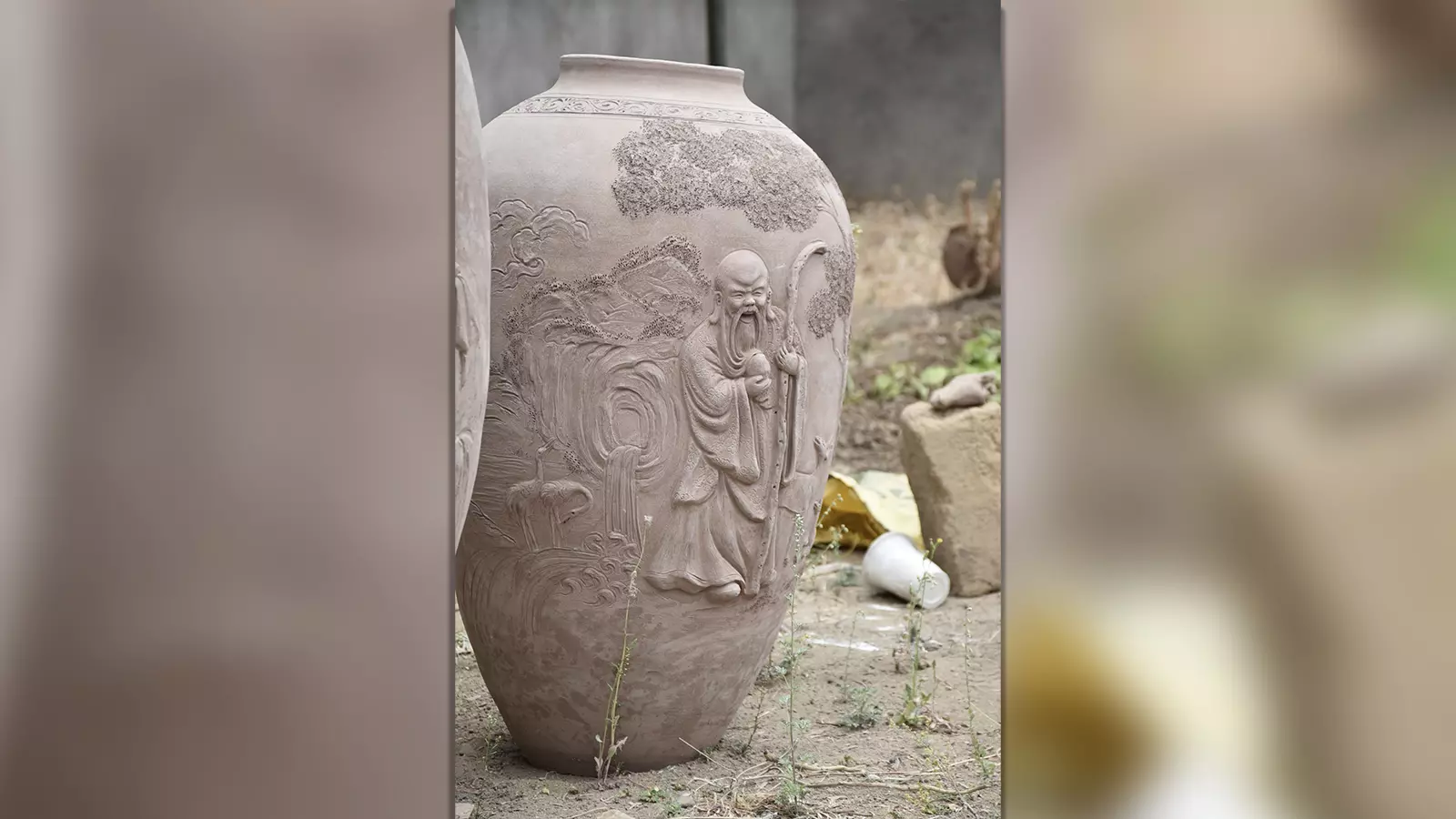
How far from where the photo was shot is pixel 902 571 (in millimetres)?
4789

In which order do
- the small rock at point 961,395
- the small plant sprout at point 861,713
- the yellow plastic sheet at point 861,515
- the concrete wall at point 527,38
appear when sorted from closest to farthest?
the small plant sprout at point 861,713 → the small rock at point 961,395 → the yellow plastic sheet at point 861,515 → the concrete wall at point 527,38

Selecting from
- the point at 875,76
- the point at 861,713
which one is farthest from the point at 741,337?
the point at 875,76

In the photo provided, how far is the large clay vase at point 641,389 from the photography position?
Result: 103 inches

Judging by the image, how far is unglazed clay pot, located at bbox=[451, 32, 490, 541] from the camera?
2072mm

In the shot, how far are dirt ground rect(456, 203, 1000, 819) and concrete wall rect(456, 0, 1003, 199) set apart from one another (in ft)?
9.53

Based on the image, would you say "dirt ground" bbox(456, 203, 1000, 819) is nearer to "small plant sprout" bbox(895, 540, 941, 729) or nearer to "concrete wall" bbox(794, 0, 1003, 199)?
"small plant sprout" bbox(895, 540, 941, 729)

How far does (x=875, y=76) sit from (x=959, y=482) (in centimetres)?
343

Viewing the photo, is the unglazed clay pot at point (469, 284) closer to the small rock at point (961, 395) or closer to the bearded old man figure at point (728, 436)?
the bearded old man figure at point (728, 436)

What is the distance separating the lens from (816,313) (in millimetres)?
2783

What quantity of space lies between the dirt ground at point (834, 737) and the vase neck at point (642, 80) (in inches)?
59.6
